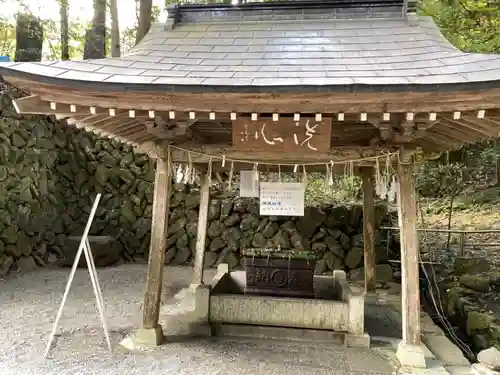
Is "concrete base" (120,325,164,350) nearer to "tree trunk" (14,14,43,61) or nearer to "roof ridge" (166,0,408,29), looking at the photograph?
"roof ridge" (166,0,408,29)

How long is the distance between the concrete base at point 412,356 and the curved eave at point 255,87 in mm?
2767

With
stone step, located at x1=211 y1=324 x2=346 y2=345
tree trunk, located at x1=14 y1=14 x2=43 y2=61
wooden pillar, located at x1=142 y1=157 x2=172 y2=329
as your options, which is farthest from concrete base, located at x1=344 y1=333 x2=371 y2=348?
tree trunk, located at x1=14 y1=14 x2=43 y2=61

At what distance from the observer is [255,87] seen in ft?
12.0

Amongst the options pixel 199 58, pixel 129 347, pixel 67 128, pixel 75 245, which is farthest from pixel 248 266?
pixel 67 128

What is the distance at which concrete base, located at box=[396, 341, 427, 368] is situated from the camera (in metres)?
4.50

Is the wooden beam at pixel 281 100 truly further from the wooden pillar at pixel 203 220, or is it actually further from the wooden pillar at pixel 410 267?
the wooden pillar at pixel 203 220

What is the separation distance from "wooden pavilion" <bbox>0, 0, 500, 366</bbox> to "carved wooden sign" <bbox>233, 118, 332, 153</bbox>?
14 mm

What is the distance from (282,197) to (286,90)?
71.1 inches

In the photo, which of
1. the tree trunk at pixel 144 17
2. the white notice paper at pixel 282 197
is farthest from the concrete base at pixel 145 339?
the tree trunk at pixel 144 17

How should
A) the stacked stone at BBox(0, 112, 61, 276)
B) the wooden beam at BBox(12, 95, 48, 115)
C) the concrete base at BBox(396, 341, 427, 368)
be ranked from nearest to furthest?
1. the wooden beam at BBox(12, 95, 48, 115)
2. the concrete base at BBox(396, 341, 427, 368)
3. the stacked stone at BBox(0, 112, 61, 276)

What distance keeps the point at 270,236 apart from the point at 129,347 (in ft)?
17.2

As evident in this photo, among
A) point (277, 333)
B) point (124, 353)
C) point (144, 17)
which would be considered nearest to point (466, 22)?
point (144, 17)

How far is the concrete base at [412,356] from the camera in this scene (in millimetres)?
4504

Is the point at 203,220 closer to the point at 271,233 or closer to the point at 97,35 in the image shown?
the point at 271,233
